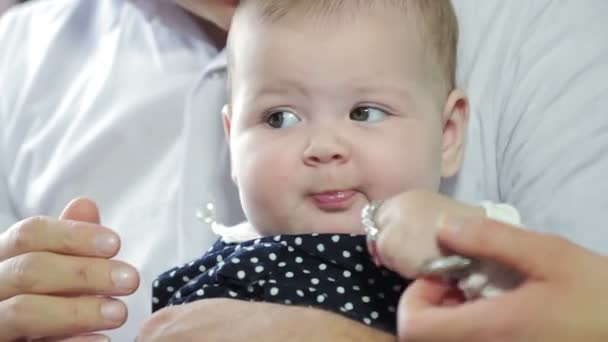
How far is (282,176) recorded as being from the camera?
104cm

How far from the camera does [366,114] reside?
106cm

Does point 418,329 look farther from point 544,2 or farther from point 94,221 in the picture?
point 544,2

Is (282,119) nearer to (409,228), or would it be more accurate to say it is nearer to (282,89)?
(282,89)

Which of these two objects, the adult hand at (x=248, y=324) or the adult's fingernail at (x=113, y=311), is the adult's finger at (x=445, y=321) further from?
the adult's fingernail at (x=113, y=311)

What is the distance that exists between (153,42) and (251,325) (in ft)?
1.98

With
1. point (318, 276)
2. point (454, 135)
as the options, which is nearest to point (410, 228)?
point (318, 276)

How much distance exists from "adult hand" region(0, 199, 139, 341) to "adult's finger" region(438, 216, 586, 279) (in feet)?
1.52

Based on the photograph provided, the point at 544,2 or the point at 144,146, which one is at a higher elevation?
the point at 544,2

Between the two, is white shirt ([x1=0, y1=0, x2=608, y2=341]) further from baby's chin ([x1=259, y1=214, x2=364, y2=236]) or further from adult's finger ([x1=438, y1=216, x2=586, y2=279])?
adult's finger ([x1=438, y1=216, x2=586, y2=279])

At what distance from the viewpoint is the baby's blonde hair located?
106 centimetres

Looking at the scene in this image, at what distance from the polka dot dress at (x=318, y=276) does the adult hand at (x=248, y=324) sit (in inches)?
1.0

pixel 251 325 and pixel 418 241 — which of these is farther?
pixel 251 325

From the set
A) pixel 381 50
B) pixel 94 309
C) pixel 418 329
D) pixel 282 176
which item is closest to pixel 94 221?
pixel 94 309

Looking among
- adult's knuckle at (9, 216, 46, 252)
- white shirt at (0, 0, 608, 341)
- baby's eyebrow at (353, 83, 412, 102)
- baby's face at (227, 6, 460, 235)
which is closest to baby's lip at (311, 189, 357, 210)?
baby's face at (227, 6, 460, 235)
